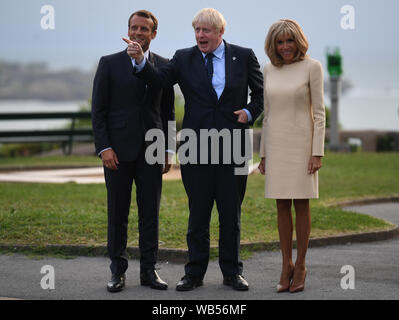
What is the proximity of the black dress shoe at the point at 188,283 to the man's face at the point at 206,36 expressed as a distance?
1.76 metres

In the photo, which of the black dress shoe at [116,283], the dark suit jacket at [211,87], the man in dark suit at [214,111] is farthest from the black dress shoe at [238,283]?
the dark suit jacket at [211,87]

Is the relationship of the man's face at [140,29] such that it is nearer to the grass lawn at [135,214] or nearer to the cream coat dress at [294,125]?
the cream coat dress at [294,125]

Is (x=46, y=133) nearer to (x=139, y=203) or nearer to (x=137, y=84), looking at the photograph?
(x=139, y=203)

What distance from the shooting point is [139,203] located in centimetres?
595

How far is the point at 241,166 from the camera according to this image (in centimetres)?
580

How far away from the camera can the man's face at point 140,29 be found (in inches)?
221

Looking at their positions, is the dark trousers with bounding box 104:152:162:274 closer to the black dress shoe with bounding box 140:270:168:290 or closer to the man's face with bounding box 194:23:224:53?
the black dress shoe with bounding box 140:270:168:290

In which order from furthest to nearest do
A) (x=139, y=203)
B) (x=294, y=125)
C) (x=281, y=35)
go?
(x=139, y=203), (x=294, y=125), (x=281, y=35)

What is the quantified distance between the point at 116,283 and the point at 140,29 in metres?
1.95

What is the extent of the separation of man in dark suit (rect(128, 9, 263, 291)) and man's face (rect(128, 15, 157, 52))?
0.23 m

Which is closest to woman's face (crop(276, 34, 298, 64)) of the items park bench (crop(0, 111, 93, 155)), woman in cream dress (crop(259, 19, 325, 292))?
woman in cream dress (crop(259, 19, 325, 292))

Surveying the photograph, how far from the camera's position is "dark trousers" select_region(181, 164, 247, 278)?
19.0 feet

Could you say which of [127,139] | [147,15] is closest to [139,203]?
[127,139]
